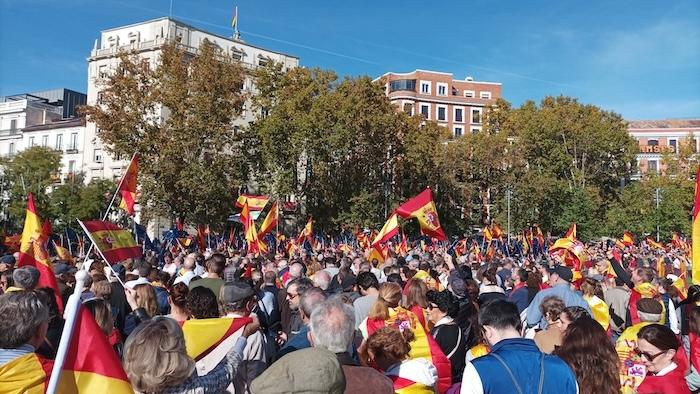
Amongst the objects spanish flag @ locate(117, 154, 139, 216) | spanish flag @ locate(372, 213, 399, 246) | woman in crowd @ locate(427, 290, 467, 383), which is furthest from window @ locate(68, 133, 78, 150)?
woman in crowd @ locate(427, 290, 467, 383)

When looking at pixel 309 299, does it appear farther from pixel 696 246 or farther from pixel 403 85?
pixel 403 85

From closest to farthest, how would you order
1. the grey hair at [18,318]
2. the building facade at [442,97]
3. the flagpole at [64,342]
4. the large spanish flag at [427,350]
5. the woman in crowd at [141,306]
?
the flagpole at [64,342] → the grey hair at [18,318] → the large spanish flag at [427,350] → the woman in crowd at [141,306] → the building facade at [442,97]

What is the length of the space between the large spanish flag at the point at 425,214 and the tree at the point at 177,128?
2377 cm

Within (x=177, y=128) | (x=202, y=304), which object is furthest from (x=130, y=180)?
(x=177, y=128)

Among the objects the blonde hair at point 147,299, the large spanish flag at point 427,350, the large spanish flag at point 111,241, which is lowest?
the large spanish flag at point 427,350

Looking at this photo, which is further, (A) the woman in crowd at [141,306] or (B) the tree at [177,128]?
(B) the tree at [177,128]

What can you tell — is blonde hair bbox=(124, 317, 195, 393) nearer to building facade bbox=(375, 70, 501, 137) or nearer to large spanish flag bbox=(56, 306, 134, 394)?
large spanish flag bbox=(56, 306, 134, 394)

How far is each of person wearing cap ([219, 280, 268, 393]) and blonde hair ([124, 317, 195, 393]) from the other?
1229 millimetres

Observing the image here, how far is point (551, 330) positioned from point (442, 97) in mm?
85514

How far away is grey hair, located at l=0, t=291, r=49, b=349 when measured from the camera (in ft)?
11.1

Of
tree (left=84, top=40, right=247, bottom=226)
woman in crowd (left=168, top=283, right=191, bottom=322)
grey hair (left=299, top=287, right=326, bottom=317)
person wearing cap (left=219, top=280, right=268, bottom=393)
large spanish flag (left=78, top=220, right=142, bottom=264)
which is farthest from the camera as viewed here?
tree (left=84, top=40, right=247, bottom=226)

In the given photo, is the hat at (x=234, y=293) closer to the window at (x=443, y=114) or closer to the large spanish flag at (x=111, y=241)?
the large spanish flag at (x=111, y=241)

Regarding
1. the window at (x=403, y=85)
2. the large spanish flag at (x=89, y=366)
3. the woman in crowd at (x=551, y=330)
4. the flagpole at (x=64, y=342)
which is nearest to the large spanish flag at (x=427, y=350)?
the woman in crowd at (x=551, y=330)

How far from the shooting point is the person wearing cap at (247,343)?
463 cm
